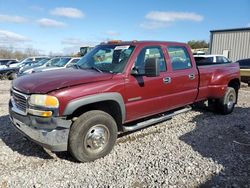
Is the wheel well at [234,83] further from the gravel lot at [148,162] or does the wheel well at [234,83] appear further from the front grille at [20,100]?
the front grille at [20,100]

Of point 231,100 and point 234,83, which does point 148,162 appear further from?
point 234,83

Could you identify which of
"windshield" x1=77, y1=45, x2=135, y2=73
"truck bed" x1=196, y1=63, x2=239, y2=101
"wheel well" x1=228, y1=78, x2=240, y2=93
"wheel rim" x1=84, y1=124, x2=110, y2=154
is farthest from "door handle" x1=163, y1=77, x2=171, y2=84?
"wheel well" x1=228, y1=78, x2=240, y2=93

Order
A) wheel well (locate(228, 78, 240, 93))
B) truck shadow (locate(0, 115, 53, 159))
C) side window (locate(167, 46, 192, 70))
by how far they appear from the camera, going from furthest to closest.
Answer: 1. wheel well (locate(228, 78, 240, 93))
2. side window (locate(167, 46, 192, 70))
3. truck shadow (locate(0, 115, 53, 159))

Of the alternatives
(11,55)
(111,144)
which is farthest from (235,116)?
(11,55)

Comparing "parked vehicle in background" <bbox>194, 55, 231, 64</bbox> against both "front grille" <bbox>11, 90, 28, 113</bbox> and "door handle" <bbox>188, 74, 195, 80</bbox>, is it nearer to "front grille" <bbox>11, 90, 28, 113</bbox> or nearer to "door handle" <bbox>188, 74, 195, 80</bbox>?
"door handle" <bbox>188, 74, 195, 80</bbox>

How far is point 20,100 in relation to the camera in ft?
13.5

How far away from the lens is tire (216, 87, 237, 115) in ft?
23.2

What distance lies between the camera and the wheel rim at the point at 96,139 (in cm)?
411

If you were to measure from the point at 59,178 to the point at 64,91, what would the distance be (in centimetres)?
121

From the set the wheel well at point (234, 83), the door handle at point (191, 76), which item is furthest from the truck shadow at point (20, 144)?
the wheel well at point (234, 83)

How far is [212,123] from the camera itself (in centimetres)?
645

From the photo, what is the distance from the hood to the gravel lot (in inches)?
46.2

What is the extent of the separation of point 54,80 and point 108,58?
130cm

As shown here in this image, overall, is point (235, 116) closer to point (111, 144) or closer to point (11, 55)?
point (111, 144)
